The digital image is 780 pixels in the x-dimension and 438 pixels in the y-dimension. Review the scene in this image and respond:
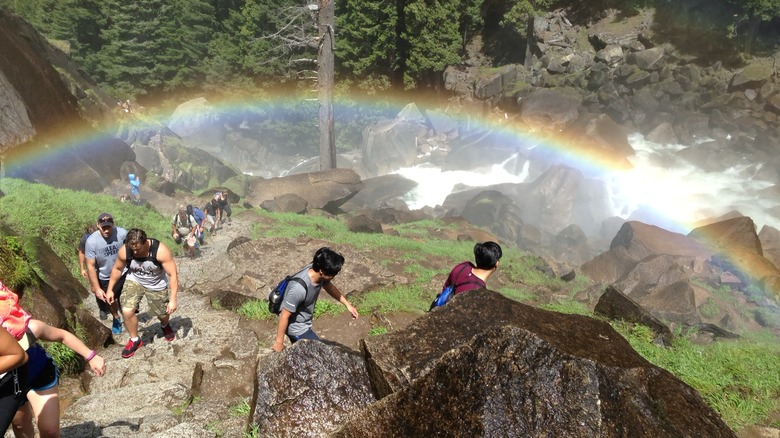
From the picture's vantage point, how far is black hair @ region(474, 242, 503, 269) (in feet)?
15.8

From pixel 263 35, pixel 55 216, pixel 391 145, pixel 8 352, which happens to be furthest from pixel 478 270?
pixel 263 35

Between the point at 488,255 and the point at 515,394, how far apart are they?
197 centimetres

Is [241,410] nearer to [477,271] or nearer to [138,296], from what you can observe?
[138,296]

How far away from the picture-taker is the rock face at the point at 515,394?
288cm

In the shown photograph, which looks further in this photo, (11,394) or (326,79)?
(326,79)

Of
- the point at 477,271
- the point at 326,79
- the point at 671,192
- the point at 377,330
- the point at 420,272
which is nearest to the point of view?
the point at 477,271

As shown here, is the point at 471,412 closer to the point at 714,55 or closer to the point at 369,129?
the point at 369,129

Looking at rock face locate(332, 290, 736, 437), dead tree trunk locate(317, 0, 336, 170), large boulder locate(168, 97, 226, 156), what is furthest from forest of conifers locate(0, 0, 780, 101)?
rock face locate(332, 290, 736, 437)

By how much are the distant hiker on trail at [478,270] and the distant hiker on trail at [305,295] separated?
116 cm

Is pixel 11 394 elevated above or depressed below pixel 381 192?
above

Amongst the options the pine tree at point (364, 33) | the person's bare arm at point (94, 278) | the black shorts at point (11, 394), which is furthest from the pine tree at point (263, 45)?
the black shorts at point (11, 394)

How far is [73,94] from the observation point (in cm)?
1947

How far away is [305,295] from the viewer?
15.6 ft

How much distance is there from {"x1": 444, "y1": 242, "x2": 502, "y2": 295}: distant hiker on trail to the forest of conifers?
2978cm
